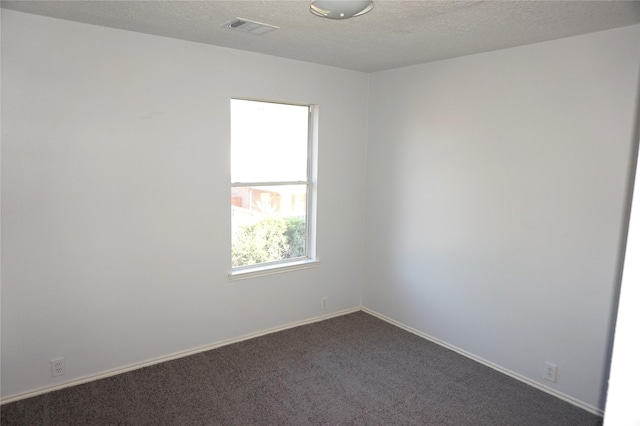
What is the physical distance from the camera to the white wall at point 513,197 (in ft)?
9.19

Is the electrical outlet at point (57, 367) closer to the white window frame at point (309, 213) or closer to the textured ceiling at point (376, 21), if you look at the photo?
the white window frame at point (309, 213)

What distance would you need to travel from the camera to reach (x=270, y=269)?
3984 millimetres

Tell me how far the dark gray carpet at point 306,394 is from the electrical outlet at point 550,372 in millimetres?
143

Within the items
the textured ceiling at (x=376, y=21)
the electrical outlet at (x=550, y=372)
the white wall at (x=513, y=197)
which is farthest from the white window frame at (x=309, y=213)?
the electrical outlet at (x=550, y=372)

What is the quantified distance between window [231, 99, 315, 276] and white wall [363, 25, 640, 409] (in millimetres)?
788

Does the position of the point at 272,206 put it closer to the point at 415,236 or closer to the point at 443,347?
the point at 415,236

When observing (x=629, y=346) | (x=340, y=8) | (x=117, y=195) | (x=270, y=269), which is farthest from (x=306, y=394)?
(x=629, y=346)

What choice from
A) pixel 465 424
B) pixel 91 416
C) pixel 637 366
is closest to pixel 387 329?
pixel 465 424

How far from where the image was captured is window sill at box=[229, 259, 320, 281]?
12.5ft

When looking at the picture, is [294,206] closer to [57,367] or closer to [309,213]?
[309,213]

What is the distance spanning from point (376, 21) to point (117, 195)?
7.06 ft

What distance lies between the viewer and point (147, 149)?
3.20 meters

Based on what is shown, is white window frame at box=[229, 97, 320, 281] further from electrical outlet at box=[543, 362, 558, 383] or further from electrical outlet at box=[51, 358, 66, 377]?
electrical outlet at box=[543, 362, 558, 383]

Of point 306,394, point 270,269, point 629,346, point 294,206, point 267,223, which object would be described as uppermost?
point 629,346
